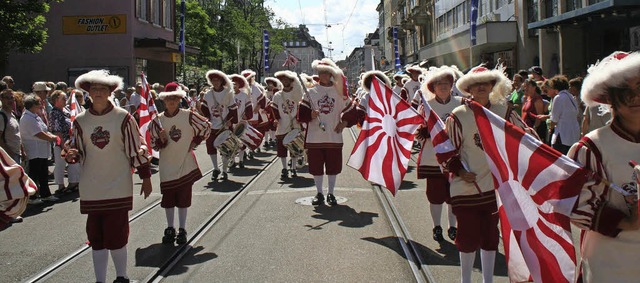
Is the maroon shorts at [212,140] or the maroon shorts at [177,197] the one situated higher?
the maroon shorts at [212,140]

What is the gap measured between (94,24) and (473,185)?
90.5 feet

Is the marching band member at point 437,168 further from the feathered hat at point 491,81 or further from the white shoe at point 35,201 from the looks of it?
the white shoe at point 35,201

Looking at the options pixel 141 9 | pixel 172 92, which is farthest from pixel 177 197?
pixel 141 9

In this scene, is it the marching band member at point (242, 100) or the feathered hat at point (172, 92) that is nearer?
the feathered hat at point (172, 92)

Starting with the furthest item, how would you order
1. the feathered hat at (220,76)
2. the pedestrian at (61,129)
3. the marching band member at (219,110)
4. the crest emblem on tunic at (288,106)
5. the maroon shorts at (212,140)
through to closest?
the crest emblem on tunic at (288,106), the maroon shorts at (212,140), the marching band member at (219,110), the feathered hat at (220,76), the pedestrian at (61,129)

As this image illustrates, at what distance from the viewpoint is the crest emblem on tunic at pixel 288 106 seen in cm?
1320

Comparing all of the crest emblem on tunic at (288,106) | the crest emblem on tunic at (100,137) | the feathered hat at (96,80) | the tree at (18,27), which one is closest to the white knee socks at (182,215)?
the crest emblem on tunic at (100,137)

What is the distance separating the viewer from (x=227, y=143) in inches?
461

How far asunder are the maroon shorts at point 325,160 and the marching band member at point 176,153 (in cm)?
261

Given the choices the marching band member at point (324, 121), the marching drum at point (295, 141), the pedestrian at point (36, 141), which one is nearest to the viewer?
the marching band member at point (324, 121)

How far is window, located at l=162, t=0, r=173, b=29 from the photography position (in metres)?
35.2

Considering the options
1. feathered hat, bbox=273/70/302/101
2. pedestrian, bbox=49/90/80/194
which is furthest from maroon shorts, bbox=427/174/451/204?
pedestrian, bbox=49/90/80/194

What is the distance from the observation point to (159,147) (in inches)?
284

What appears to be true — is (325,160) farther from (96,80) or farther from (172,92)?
(96,80)
